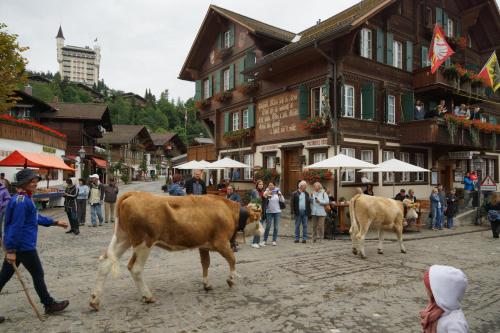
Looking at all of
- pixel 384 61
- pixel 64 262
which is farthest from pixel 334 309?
pixel 384 61

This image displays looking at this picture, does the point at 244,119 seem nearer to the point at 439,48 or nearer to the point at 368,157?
the point at 368,157

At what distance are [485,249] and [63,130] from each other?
1672 inches

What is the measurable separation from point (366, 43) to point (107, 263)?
1718cm

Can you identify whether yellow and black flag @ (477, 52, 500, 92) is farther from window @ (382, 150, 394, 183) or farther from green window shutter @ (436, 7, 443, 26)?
window @ (382, 150, 394, 183)

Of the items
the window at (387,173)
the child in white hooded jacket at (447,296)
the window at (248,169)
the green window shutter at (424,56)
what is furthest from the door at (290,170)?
the child in white hooded jacket at (447,296)

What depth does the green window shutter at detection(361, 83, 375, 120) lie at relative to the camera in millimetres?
17234

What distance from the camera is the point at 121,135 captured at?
60.7m

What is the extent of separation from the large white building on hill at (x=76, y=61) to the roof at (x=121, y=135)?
13819 cm

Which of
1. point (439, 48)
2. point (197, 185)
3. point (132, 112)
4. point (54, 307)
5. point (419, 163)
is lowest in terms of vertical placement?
point (54, 307)

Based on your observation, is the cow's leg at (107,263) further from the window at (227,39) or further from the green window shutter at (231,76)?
the window at (227,39)

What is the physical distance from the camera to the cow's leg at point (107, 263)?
16.0 feet

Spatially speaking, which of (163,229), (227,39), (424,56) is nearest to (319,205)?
(163,229)

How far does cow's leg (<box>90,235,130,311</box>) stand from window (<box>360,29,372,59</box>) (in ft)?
52.9

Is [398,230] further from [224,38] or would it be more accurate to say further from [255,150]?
[224,38]
